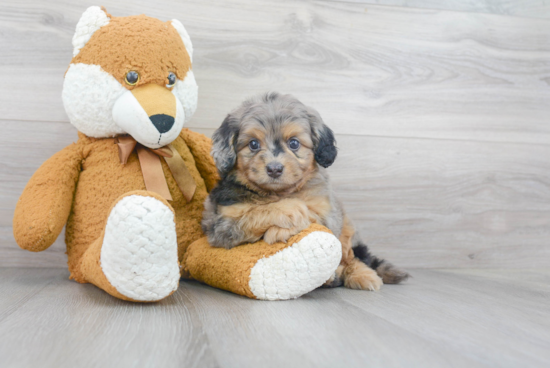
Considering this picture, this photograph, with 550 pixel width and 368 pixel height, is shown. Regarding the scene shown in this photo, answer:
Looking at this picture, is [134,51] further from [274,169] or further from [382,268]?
[382,268]

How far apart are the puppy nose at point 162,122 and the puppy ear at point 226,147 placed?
181 millimetres

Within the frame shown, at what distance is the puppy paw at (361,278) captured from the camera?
177 centimetres

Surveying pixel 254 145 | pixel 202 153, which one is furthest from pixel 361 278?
pixel 202 153

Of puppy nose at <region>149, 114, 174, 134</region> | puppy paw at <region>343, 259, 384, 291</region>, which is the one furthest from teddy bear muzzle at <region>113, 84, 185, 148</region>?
puppy paw at <region>343, 259, 384, 291</region>

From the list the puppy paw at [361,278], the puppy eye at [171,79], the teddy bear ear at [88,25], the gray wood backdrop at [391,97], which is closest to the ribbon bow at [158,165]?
the puppy eye at [171,79]

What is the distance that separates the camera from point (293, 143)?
162 centimetres

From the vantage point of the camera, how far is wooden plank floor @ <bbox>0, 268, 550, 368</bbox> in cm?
98

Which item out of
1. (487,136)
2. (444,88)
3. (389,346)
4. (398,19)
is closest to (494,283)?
(487,136)

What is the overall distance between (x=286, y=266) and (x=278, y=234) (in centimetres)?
12

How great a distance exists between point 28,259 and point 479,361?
1.98m

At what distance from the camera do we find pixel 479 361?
1019 millimetres

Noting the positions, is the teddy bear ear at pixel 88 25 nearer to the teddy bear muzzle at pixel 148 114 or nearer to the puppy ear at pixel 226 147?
the teddy bear muzzle at pixel 148 114

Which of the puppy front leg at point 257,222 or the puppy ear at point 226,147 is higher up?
the puppy ear at point 226,147

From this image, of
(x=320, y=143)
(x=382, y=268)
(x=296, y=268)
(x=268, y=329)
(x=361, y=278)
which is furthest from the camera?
(x=382, y=268)
